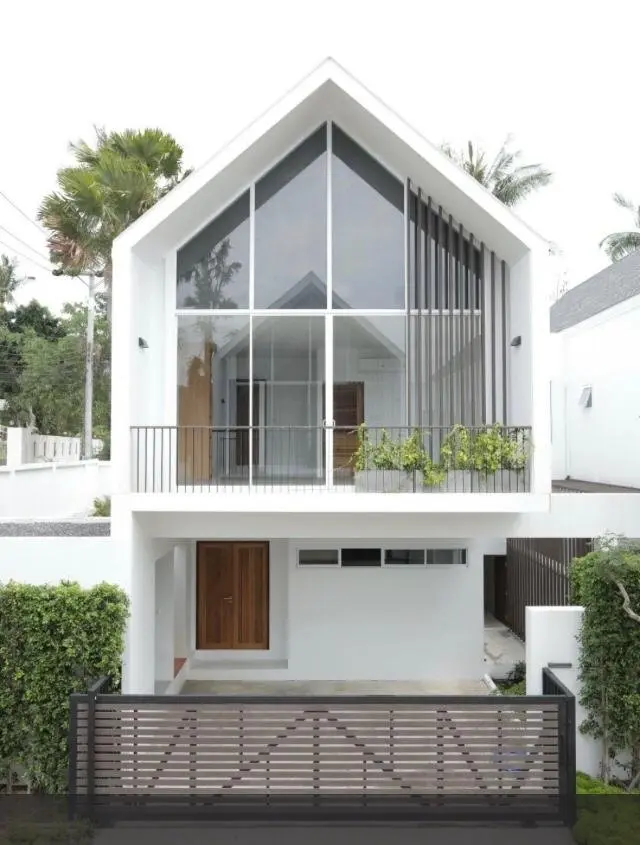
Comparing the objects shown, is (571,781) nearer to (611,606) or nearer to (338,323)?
(611,606)

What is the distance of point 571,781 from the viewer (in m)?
7.61

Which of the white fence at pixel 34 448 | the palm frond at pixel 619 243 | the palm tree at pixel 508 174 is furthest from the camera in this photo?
the palm frond at pixel 619 243

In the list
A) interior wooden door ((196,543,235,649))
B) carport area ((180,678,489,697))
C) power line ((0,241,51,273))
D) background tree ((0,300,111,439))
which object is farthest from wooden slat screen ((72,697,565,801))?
power line ((0,241,51,273))

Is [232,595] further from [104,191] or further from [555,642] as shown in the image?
[104,191]

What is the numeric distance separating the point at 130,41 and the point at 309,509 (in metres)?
10.7

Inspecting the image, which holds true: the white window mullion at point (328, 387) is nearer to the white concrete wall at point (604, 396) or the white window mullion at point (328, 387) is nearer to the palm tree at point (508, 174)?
the white concrete wall at point (604, 396)

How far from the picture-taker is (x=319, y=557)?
43.6ft

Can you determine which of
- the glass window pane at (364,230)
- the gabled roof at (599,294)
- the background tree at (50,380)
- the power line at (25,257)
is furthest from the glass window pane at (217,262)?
the power line at (25,257)

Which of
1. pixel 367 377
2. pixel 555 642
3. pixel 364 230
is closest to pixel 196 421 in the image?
pixel 367 377

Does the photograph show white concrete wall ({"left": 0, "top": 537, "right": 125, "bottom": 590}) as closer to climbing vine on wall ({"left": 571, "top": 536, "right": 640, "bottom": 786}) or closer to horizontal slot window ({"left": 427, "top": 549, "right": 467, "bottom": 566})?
climbing vine on wall ({"left": 571, "top": 536, "right": 640, "bottom": 786})

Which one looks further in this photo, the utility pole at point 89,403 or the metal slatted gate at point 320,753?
the utility pole at point 89,403

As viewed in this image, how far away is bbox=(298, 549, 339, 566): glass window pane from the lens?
13266 mm

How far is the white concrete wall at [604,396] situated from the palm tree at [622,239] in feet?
68.4

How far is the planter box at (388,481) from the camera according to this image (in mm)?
9852
